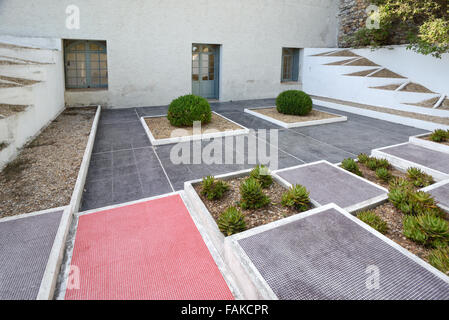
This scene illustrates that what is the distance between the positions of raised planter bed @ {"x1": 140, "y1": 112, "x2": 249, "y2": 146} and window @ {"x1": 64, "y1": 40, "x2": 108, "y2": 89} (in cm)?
420

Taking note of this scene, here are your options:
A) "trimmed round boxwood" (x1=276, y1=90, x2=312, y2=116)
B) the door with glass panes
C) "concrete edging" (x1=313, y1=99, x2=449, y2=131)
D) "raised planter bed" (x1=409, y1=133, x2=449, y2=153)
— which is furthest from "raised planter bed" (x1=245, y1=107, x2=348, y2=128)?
the door with glass panes

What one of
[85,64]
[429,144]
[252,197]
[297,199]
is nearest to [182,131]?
[252,197]

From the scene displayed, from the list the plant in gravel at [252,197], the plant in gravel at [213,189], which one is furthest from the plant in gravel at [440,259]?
the plant in gravel at [213,189]

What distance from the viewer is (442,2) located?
353 inches

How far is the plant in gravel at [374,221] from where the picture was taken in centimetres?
323

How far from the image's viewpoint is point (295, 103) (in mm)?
9383

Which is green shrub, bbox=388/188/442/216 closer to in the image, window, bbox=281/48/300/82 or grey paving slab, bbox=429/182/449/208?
grey paving slab, bbox=429/182/449/208

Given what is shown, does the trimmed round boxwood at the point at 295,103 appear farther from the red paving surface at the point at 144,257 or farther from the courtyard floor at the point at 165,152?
the red paving surface at the point at 144,257

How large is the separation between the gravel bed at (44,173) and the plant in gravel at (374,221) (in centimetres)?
393

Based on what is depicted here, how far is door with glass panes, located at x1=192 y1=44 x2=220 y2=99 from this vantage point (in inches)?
504

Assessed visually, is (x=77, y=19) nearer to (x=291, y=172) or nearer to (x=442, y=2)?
(x=291, y=172)

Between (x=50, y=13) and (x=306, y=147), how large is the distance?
9785 mm

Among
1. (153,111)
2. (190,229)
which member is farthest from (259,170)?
(153,111)

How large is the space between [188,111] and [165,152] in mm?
1910
